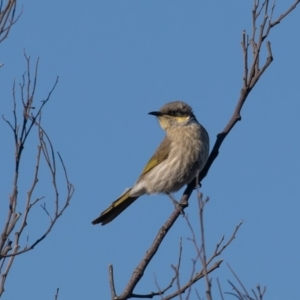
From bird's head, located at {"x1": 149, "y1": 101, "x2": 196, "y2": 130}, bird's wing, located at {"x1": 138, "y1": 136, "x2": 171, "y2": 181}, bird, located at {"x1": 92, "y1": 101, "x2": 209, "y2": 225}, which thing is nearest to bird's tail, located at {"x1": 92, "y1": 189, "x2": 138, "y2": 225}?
bird, located at {"x1": 92, "y1": 101, "x2": 209, "y2": 225}

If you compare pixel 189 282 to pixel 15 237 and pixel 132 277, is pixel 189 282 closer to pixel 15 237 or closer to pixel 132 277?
pixel 132 277

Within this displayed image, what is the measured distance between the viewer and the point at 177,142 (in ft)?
30.2

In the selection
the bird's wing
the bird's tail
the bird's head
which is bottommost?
the bird's tail

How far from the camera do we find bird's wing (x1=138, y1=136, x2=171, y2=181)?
938 cm

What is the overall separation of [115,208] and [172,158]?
920mm

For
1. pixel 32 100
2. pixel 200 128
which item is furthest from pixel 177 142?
pixel 32 100

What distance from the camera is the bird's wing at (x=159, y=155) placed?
30.8 feet

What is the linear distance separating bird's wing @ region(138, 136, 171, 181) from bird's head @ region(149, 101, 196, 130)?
0.70 ft

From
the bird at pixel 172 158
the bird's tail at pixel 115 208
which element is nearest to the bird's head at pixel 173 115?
the bird at pixel 172 158

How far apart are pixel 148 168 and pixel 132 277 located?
4.14 metres

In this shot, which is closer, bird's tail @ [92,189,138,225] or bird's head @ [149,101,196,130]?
Answer: bird's tail @ [92,189,138,225]

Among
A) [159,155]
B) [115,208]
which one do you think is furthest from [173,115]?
[115,208]

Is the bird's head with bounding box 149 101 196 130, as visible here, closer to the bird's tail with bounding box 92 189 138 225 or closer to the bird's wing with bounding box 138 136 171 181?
the bird's wing with bounding box 138 136 171 181

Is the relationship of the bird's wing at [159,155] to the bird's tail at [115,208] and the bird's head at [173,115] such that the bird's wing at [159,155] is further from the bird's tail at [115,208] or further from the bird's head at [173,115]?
the bird's tail at [115,208]
